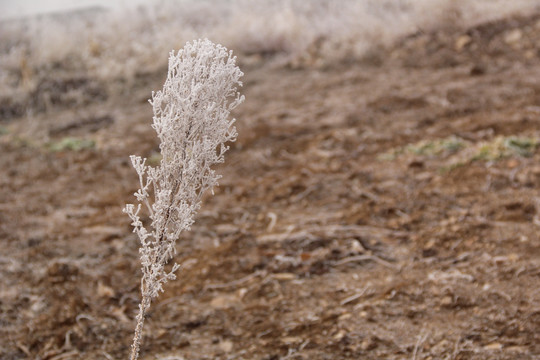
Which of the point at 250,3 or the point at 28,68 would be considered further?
the point at 250,3

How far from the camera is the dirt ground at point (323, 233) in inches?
111

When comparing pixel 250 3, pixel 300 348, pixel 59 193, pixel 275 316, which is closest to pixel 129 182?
pixel 59 193

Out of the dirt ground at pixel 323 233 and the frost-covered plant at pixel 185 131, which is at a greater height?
the frost-covered plant at pixel 185 131

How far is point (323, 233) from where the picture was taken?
12.5 ft

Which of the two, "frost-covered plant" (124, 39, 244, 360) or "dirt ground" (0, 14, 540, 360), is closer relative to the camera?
"frost-covered plant" (124, 39, 244, 360)

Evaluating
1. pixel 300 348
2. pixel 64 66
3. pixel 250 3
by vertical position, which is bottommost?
pixel 300 348

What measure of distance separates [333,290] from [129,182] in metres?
2.97

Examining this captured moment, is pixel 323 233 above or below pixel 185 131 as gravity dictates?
below

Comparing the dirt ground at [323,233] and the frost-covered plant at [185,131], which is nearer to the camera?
the frost-covered plant at [185,131]

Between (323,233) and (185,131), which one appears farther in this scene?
(323,233)

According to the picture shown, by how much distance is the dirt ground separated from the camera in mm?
2811

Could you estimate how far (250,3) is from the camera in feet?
41.0

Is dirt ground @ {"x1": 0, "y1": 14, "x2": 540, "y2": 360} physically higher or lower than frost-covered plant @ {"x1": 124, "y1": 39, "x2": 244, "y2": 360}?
lower

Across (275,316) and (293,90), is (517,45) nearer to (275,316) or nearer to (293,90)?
(293,90)
